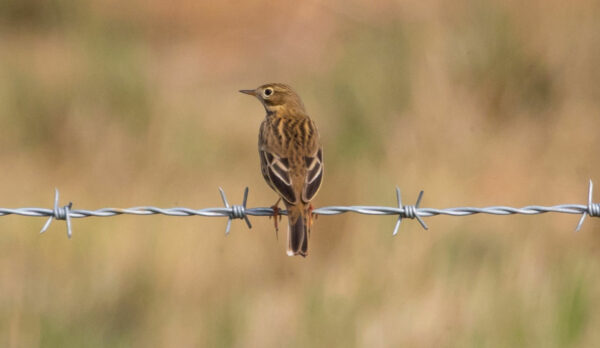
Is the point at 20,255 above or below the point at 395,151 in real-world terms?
below

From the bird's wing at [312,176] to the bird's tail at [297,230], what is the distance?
0.27 ft

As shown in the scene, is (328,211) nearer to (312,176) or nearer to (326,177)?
(312,176)

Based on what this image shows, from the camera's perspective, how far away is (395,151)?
9.84 meters

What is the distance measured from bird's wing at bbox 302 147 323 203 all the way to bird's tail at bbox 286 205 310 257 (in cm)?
8

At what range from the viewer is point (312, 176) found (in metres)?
6.23

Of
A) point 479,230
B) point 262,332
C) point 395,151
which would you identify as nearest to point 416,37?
point 395,151

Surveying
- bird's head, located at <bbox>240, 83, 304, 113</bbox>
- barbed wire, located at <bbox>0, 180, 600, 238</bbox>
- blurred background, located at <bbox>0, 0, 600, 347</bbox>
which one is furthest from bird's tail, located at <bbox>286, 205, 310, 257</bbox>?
bird's head, located at <bbox>240, 83, 304, 113</bbox>

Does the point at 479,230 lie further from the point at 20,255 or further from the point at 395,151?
the point at 20,255

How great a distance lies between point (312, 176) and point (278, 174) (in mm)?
218

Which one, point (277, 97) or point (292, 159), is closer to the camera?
point (292, 159)

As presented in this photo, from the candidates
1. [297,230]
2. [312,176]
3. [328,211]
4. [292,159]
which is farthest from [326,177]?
[328,211]

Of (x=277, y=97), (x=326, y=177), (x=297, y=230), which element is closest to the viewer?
(x=297, y=230)

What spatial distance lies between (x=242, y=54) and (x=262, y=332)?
869cm

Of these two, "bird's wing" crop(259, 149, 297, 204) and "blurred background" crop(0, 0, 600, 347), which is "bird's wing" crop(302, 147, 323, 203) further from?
"blurred background" crop(0, 0, 600, 347)
